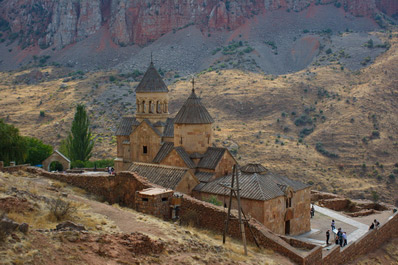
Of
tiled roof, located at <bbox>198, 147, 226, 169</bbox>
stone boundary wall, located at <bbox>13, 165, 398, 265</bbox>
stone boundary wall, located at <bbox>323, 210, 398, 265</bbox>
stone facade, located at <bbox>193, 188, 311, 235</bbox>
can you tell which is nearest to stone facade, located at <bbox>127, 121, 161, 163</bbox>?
tiled roof, located at <bbox>198, 147, 226, 169</bbox>

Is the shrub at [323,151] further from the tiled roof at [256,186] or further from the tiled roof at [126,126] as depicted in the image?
the tiled roof at [256,186]

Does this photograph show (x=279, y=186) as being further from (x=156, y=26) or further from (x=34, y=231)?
(x=156, y=26)

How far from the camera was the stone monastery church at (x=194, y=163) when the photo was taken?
22.5m

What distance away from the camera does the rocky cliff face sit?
9806 centimetres

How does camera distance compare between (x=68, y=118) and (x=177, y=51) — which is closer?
(x=68, y=118)

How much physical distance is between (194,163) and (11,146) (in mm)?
11899

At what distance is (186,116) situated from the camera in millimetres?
26594

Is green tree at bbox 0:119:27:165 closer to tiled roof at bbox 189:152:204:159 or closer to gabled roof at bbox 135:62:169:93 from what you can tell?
gabled roof at bbox 135:62:169:93

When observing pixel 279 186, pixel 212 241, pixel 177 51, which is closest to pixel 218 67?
pixel 177 51

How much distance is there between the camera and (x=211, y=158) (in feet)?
84.9

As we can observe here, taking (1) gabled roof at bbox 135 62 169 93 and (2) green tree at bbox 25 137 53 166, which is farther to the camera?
(2) green tree at bbox 25 137 53 166


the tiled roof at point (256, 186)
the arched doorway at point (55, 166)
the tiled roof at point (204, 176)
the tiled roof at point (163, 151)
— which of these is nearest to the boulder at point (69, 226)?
the tiled roof at point (256, 186)

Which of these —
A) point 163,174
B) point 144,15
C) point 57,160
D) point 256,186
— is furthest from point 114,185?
point 144,15

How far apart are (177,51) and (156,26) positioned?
11263 mm
